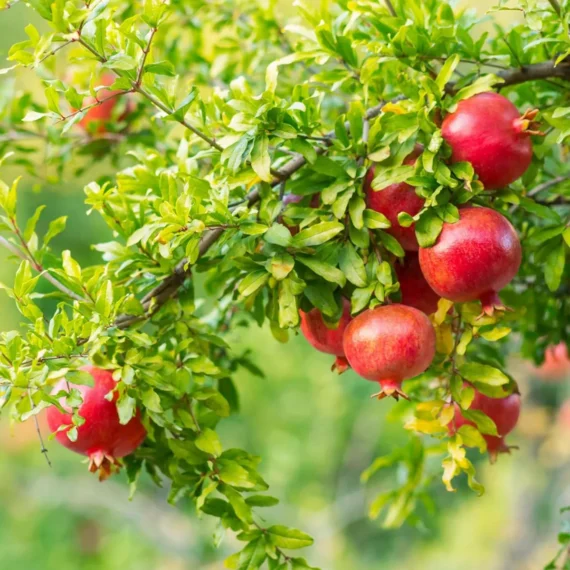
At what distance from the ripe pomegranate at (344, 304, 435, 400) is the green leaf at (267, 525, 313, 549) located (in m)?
0.18

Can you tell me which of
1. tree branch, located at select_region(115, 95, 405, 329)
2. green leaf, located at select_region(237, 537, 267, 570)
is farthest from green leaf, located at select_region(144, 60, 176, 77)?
green leaf, located at select_region(237, 537, 267, 570)

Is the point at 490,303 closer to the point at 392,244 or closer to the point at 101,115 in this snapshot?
the point at 392,244

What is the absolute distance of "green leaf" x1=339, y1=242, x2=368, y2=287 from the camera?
67 cm

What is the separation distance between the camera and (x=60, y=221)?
771mm

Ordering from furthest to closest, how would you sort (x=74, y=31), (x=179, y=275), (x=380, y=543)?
1. (x=380, y=543)
2. (x=179, y=275)
3. (x=74, y=31)

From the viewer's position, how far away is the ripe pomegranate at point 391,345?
2.10 ft

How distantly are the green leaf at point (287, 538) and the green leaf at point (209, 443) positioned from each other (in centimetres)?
9

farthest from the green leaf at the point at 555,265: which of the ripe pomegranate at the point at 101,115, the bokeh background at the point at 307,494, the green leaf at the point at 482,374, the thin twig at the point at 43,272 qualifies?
the bokeh background at the point at 307,494

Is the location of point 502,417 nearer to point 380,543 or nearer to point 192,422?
point 192,422

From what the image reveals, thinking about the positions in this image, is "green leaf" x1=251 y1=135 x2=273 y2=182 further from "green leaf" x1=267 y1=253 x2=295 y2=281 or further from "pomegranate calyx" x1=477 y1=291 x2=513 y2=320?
"pomegranate calyx" x1=477 y1=291 x2=513 y2=320

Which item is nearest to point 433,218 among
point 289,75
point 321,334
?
point 321,334

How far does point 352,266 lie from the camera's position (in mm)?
680

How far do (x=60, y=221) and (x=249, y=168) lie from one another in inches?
8.0

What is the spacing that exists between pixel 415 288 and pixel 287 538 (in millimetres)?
262
